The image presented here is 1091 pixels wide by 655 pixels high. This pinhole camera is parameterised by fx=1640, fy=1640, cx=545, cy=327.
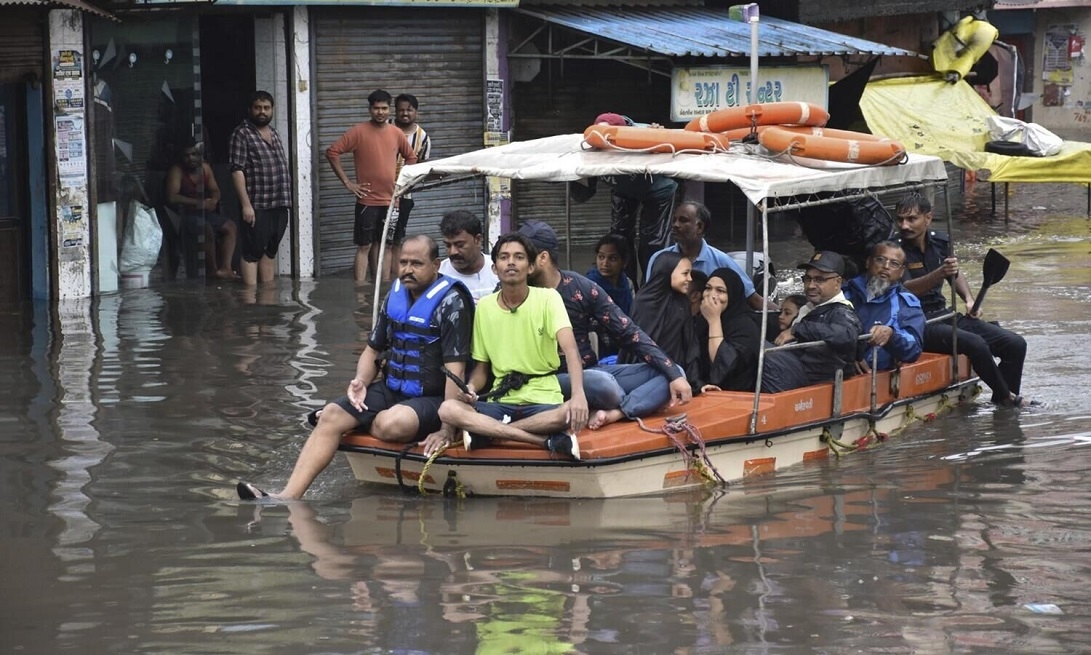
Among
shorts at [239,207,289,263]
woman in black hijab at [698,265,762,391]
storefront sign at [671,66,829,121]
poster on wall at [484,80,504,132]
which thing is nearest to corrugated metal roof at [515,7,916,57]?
storefront sign at [671,66,829,121]

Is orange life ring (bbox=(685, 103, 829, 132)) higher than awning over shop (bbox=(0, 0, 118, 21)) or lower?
lower

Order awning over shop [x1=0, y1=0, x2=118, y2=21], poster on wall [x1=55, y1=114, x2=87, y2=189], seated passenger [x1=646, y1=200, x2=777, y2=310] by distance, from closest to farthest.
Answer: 1. seated passenger [x1=646, y1=200, x2=777, y2=310]
2. awning over shop [x1=0, y1=0, x2=118, y2=21]
3. poster on wall [x1=55, y1=114, x2=87, y2=189]

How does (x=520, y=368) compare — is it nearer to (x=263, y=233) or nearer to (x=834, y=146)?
(x=834, y=146)

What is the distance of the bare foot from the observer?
843 cm

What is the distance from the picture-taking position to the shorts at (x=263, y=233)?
1531 centimetres

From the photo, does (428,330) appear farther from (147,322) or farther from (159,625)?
(147,322)

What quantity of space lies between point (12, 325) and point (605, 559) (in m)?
7.62

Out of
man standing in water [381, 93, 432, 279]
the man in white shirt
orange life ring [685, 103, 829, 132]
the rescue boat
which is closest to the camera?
Result: the rescue boat

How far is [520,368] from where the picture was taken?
8281 millimetres

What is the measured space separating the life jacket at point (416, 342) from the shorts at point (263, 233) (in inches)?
280

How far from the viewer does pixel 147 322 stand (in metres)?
13.6

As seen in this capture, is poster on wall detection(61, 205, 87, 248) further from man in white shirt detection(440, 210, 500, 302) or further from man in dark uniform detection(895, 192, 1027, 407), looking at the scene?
man in dark uniform detection(895, 192, 1027, 407)

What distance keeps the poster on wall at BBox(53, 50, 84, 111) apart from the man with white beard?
752 cm

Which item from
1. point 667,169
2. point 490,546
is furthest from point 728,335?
point 490,546
